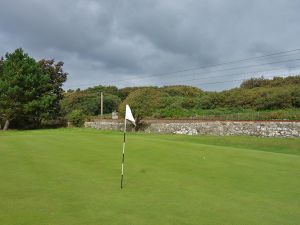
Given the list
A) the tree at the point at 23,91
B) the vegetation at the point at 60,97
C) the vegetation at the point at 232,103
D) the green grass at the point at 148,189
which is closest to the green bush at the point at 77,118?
the vegetation at the point at 60,97

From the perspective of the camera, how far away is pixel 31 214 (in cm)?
726

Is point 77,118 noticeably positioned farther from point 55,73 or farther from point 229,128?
point 229,128

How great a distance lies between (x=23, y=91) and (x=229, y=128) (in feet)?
86.1

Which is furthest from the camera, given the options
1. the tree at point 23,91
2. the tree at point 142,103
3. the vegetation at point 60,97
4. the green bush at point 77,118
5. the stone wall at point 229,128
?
the green bush at point 77,118

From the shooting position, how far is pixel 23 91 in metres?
49.9

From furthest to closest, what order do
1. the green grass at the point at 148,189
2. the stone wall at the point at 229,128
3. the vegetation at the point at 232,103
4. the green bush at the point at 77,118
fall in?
the green bush at the point at 77,118 → the vegetation at the point at 232,103 → the stone wall at the point at 229,128 → the green grass at the point at 148,189

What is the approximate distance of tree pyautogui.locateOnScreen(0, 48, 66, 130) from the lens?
48906 millimetres

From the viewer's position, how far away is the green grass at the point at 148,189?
7223mm

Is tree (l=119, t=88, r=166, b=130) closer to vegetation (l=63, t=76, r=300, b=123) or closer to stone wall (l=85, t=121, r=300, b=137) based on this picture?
vegetation (l=63, t=76, r=300, b=123)

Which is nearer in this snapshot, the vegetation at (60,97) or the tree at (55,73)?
the vegetation at (60,97)

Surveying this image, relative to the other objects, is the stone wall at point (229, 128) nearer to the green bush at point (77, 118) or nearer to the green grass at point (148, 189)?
the green bush at point (77, 118)

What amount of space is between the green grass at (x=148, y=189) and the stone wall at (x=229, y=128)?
56.1 ft

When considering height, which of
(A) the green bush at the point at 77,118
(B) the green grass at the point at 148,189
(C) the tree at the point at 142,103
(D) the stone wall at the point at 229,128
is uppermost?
(C) the tree at the point at 142,103

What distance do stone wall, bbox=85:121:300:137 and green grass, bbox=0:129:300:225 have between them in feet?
56.1
